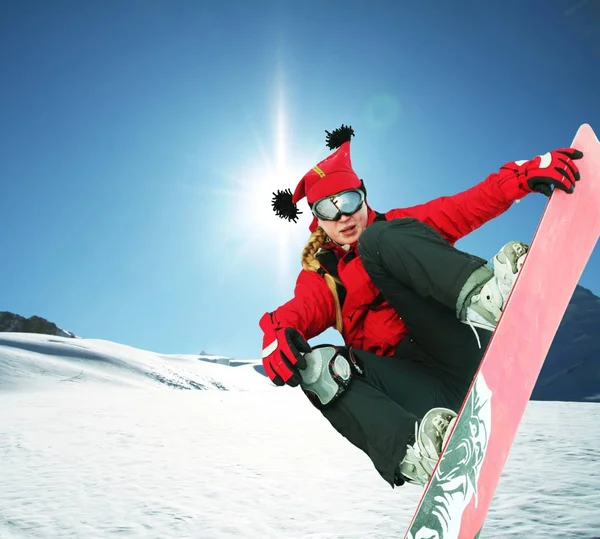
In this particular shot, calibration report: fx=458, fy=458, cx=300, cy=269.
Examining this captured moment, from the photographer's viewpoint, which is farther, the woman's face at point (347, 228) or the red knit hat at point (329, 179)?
the red knit hat at point (329, 179)

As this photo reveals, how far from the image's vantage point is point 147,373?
21953mm

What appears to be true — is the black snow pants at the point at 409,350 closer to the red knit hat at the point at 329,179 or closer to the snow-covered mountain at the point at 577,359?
the red knit hat at the point at 329,179

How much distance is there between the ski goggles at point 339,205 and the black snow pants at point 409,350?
1.66 feet

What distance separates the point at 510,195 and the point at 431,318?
2.03ft

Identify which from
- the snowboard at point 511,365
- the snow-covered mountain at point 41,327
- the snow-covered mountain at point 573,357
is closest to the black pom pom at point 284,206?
the snowboard at point 511,365

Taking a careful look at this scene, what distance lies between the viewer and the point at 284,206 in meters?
3.16

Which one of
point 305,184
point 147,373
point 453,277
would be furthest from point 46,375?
point 453,277

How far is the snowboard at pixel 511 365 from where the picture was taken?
1.40 metres

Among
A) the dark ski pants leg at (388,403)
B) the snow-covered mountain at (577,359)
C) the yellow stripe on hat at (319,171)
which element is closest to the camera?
the dark ski pants leg at (388,403)

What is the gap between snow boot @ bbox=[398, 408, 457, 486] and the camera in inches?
59.7

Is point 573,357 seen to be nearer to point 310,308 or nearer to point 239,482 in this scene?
point 239,482

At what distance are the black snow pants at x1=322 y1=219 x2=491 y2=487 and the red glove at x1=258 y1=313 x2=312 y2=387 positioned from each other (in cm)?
23

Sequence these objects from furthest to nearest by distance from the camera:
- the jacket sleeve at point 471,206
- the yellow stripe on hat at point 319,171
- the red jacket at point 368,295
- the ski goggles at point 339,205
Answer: the yellow stripe on hat at point 319,171 < the ski goggles at point 339,205 < the red jacket at point 368,295 < the jacket sleeve at point 471,206

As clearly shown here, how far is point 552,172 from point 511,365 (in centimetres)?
74
